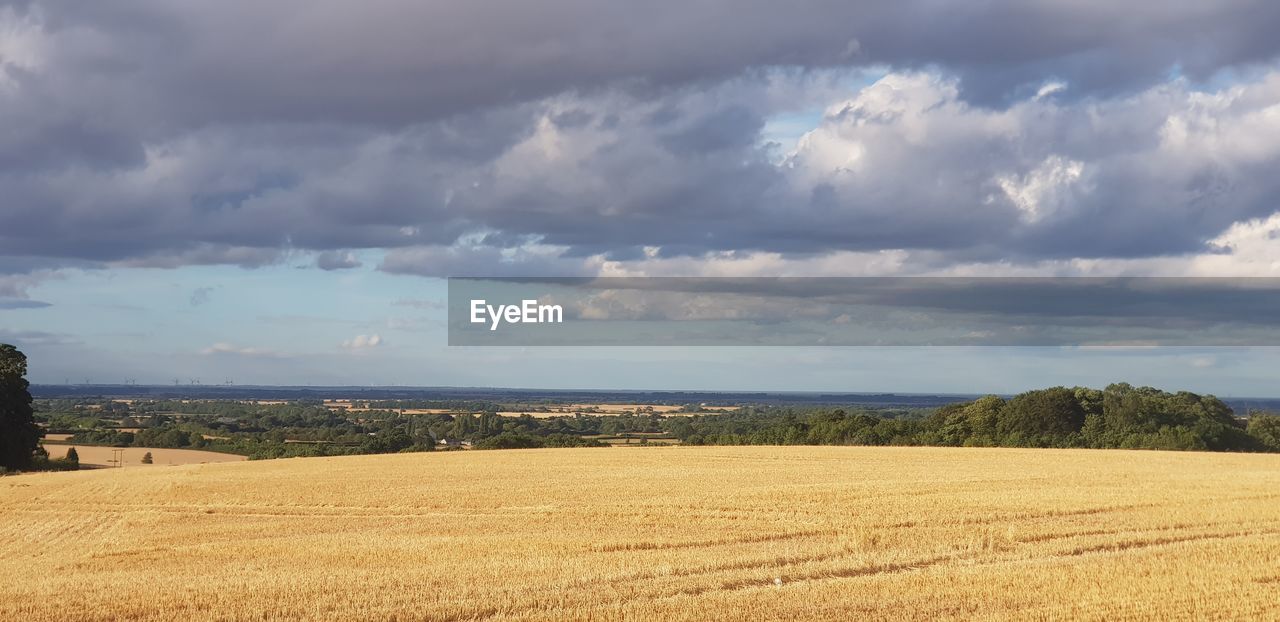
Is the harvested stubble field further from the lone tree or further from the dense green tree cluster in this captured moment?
the dense green tree cluster

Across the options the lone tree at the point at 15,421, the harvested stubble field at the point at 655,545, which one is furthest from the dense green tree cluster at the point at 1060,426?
the lone tree at the point at 15,421

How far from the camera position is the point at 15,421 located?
228ft

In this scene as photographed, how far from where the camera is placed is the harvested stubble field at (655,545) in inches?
695

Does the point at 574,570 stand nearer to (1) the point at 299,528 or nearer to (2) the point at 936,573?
(2) the point at 936,573

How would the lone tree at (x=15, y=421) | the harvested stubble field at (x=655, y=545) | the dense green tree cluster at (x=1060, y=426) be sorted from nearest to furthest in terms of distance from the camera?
the harvested stubble field at (x=655, y=545) < the lone tree at (x=15, y=421) < the dense green tree cluster at (x=1060, y=426)

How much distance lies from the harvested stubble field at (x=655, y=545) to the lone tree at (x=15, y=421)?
20.4 m

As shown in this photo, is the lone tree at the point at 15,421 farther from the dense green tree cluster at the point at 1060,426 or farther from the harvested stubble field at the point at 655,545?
the dense green tree cluster at the point at 1060,426

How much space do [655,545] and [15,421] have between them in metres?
58.6

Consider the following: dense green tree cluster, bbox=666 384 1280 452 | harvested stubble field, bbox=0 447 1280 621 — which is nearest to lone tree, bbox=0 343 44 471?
harvested stubble field, bbox=0 447 1280 621

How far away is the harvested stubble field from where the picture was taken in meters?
17.6

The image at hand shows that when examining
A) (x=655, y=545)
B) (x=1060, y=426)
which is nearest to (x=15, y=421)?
(x=655, y=545)

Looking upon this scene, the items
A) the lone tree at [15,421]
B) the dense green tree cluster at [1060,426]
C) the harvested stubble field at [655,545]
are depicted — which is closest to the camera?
the harvested stubble field at [655,545]

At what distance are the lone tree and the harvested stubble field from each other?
20.4m

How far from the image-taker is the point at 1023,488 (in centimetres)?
4112
